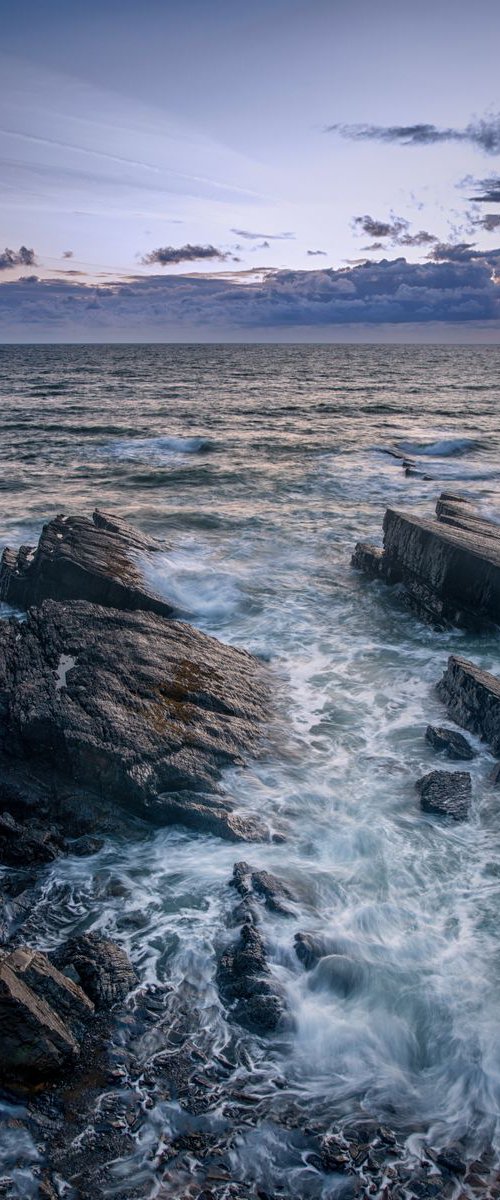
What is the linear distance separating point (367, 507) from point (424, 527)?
33.6ft

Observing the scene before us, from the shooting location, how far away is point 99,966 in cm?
607

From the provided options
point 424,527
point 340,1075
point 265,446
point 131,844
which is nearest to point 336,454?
point 265,446

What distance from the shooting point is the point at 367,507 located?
81.1ft

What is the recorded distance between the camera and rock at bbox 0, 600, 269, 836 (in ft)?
27.5

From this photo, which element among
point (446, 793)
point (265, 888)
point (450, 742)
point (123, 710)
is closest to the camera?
point (265, 888)

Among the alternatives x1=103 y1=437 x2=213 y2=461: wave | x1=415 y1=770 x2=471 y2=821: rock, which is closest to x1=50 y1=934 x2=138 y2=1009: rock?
x1=415 y1=770 x2=471 y2=821: rock

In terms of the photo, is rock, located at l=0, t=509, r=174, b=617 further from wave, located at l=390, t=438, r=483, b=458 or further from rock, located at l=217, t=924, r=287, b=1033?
wave, located at l=390, t=438, r=483, b=458

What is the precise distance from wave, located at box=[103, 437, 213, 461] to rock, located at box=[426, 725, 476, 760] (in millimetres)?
27269

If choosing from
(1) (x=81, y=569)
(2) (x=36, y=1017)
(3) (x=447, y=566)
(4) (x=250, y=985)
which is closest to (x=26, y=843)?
(2) (x=36, y=1017)

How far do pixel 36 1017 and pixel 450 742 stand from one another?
21.2 ft

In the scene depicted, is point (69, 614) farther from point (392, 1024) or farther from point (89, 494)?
point (89, 494)

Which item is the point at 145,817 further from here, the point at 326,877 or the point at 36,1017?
the point at 36,1017

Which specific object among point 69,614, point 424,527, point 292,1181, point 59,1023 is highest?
point 424,527

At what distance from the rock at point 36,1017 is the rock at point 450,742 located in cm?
588
